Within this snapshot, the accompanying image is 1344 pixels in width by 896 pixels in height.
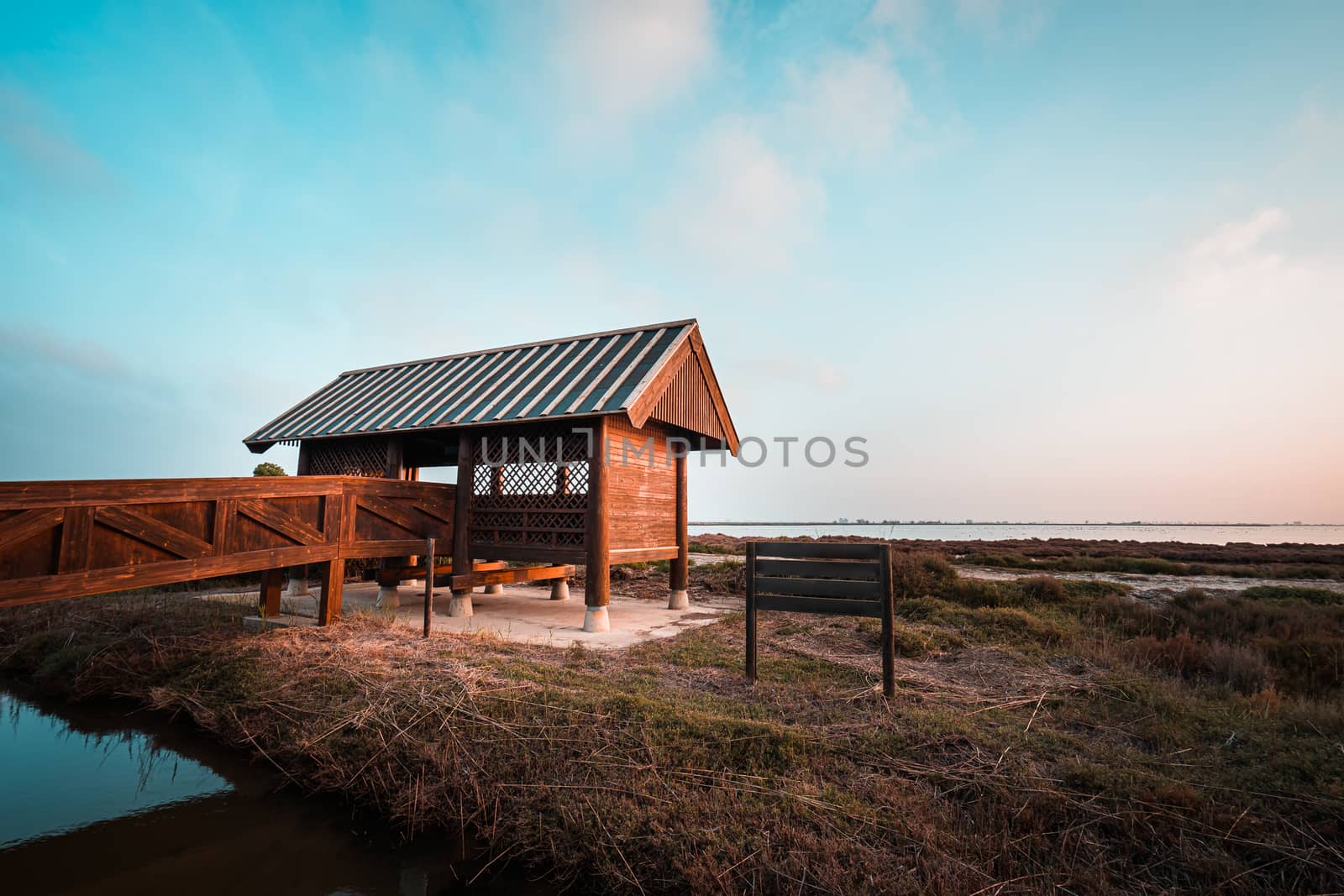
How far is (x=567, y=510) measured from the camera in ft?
35.8

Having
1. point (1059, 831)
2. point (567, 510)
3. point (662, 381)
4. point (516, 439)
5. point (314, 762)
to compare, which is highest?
point (662, 381)

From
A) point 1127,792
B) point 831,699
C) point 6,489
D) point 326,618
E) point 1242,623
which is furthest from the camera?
point 1242,623

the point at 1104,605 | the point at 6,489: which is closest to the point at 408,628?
the point at 6,489

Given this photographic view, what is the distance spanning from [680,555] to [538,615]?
10.7 feet

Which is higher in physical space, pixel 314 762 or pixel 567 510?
pixel 567 510

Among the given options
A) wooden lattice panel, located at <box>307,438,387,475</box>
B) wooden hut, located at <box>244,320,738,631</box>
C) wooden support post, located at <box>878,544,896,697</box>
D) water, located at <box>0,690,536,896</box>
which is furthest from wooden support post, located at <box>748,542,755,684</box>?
wooden lattice panel, located at <box>307,438,387,475</box>

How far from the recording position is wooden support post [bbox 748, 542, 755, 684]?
262 inches

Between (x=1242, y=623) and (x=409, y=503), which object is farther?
(x=409, y=503)

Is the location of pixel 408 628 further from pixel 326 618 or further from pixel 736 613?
pixel 736 613

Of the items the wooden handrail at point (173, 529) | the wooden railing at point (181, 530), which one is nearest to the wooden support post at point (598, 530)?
the wooden railing at point (181, 530)

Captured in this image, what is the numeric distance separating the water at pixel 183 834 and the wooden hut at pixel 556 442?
523 centimetres

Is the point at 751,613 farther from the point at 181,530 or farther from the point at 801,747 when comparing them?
the point at 181,530

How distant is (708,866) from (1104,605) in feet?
35.3

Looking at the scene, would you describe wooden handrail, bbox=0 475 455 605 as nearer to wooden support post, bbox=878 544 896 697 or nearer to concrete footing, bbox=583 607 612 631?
concrete footing, bbox=583 607 612 631
